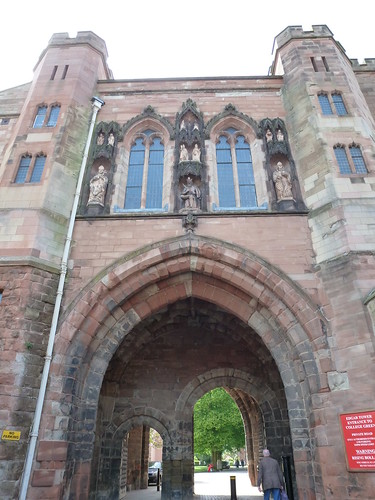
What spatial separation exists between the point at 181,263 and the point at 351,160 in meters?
5.15

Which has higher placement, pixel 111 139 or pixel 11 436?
pixel 111 139

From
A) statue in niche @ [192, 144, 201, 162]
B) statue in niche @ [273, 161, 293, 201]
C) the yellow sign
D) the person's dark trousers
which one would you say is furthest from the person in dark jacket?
statue in niche @ [192, 144, 201, 162]

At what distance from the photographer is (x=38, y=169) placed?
32.8ft

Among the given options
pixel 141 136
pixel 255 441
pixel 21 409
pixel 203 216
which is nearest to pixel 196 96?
pixel 141 136

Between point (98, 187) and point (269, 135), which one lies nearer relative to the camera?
point (98, 187)

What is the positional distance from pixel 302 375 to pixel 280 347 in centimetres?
76

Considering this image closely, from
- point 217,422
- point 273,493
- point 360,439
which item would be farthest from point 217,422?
point 360,439

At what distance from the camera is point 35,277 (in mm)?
8172

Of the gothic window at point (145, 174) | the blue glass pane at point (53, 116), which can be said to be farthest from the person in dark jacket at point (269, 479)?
the blue glass pane at point (53, 116)

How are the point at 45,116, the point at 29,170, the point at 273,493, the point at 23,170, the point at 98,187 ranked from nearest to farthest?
the point at 273,493, the point at 29,170, the point at 23,170, the point at 98,187, the point at 45,116

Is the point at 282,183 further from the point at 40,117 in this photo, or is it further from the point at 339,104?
the point at 40,117

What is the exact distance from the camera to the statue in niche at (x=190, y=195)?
32.2ft

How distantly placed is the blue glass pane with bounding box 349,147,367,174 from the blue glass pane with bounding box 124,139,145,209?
19.2ft

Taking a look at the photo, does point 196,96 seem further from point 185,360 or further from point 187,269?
point 185,360
